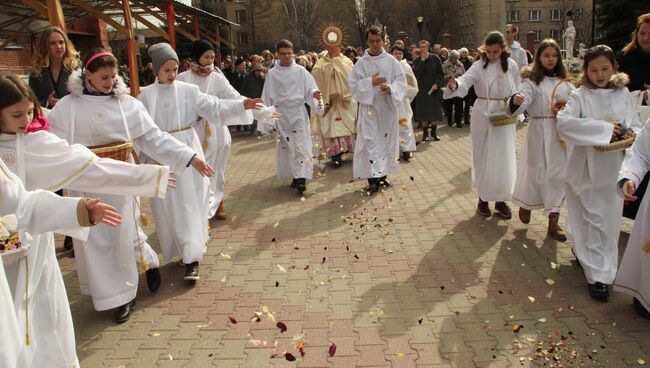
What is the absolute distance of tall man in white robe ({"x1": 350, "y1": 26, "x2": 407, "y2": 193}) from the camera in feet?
27.8

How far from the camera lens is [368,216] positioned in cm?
738

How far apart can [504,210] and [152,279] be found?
417cm

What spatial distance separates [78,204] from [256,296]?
2.30 metres

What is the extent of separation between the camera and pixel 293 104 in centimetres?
895

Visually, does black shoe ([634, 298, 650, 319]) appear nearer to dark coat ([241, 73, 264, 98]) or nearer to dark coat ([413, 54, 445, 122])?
dark coat ([413, 54, 445, 122])

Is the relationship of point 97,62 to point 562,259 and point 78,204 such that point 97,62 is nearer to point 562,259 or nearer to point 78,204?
point 78,204

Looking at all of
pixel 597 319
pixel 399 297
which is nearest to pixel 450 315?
pixel 399 297

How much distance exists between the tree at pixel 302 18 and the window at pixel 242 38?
523 inches

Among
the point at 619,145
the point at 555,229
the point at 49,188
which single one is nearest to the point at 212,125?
the point at 49,188

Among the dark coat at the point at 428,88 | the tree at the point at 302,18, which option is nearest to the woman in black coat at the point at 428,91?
the dark coat at the point at 428,88

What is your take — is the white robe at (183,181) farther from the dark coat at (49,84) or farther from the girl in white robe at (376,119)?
the girl in white robe at (376,119)

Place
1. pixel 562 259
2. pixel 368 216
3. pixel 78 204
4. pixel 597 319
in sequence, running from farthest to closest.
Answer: pixel 368 216, pixel 562 259, pixel 597 319, pixel 78 204

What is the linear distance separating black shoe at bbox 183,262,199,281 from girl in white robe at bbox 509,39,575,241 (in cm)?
361

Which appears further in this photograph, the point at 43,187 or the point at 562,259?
the point at 562,259
